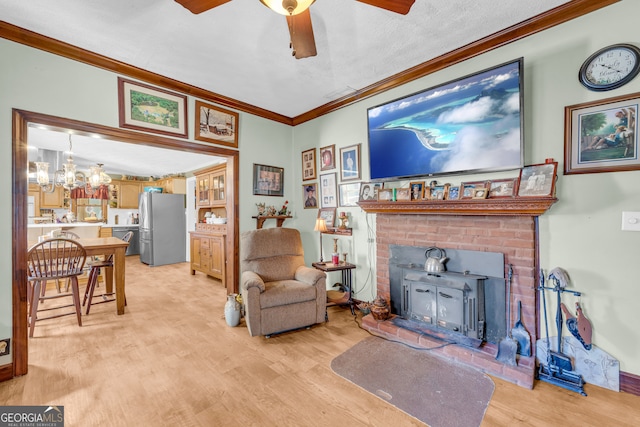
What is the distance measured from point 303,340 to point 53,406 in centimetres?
174

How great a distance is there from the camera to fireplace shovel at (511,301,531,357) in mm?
2004

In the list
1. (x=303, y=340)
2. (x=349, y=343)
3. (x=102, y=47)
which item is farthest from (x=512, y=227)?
(x=102, y=47)

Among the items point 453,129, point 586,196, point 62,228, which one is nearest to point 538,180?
point 586,196

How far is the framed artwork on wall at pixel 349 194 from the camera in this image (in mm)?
3236

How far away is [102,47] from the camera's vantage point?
225cm

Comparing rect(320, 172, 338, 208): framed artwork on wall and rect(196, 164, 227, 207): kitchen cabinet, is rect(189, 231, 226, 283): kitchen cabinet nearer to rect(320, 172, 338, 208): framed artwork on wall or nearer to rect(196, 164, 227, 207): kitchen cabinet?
rect(196, 164, 227, 207): kitchen cabinet

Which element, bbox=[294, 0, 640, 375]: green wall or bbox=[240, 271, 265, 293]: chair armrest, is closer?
bbox=[294, 0, 640, 375]: green wall

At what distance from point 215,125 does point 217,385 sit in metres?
2.67

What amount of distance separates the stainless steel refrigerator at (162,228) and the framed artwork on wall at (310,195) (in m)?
4.03

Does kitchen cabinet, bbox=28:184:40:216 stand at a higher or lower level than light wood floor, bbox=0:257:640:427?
higher

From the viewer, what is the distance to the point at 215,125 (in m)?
3.19

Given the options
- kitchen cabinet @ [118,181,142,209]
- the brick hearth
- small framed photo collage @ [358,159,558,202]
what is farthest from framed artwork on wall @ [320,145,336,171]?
kitchen cabinet @ [118,181,142,209]

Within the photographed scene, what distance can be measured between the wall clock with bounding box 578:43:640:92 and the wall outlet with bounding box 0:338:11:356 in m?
4.52

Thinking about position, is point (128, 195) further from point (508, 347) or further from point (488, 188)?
point (508, 347)
